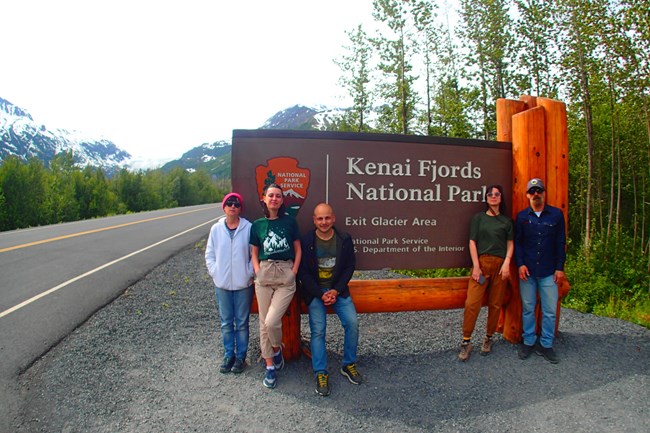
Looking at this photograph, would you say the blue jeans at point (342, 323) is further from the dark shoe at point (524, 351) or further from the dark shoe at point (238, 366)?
the dark shoe at point (524, 351)

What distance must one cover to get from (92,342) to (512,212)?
5.19 metres

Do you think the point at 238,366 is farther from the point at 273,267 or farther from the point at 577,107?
the point at 577,107

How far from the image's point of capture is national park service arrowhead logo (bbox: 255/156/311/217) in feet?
13.5

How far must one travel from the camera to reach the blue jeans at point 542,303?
13.9ft

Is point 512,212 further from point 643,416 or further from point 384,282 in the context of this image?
point 643,416

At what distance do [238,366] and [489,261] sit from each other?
2.84 m

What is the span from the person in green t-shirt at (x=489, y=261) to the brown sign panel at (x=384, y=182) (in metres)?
0.28

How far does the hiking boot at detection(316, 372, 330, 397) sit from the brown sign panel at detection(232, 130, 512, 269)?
4.13 ft

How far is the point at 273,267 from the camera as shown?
370 centimetres

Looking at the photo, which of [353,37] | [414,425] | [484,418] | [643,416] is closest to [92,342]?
[414,425]

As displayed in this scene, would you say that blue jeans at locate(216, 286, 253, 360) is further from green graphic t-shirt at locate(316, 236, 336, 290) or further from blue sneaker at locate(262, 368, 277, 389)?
green graphic t-shirt at locate(316, 236, 336, 290)

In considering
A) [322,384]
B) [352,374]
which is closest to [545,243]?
[352,374]

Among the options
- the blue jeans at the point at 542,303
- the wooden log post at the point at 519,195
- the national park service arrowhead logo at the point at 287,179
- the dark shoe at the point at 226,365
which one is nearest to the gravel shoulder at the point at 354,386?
the dark shoe at the point at 226,365

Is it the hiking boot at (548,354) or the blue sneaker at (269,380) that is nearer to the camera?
the blue sneaker at (269,380)
